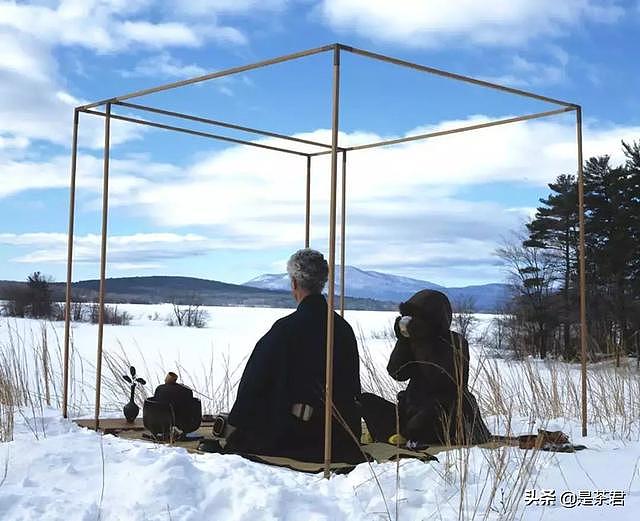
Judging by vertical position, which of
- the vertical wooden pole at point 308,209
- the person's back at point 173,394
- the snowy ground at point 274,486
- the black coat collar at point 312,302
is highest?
the vertical wooden pole at point 308,209

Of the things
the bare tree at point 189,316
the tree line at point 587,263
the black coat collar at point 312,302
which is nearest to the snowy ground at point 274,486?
the black coat collar at point 312,302

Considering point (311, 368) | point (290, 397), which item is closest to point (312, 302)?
point (311, 368)

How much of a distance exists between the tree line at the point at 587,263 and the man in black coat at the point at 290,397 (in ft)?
52.2

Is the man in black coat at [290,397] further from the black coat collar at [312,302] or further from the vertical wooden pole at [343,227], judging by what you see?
the vertical wooden pole at [343,227]

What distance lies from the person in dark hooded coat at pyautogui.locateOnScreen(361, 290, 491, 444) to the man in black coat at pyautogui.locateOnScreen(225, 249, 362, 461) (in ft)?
1.89

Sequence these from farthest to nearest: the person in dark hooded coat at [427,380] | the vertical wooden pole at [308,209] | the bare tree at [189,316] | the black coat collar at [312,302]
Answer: the bare tree at [189,316] → the vertical wooden pole at [308,209] → the person in dark hooded coat at [427,380] → the black coat collar at [312,302]

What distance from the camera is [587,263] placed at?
2217cm

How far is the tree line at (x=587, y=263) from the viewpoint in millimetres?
21375

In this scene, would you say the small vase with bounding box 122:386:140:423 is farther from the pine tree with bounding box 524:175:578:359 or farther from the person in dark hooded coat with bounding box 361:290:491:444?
the pine tree with bounding box 524:175:578:359

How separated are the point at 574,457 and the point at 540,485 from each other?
83 centimetres

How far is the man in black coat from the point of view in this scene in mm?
4504

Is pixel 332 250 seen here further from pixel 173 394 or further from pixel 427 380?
pixel 173 394

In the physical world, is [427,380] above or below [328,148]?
below

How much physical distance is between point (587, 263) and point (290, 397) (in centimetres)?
1914
